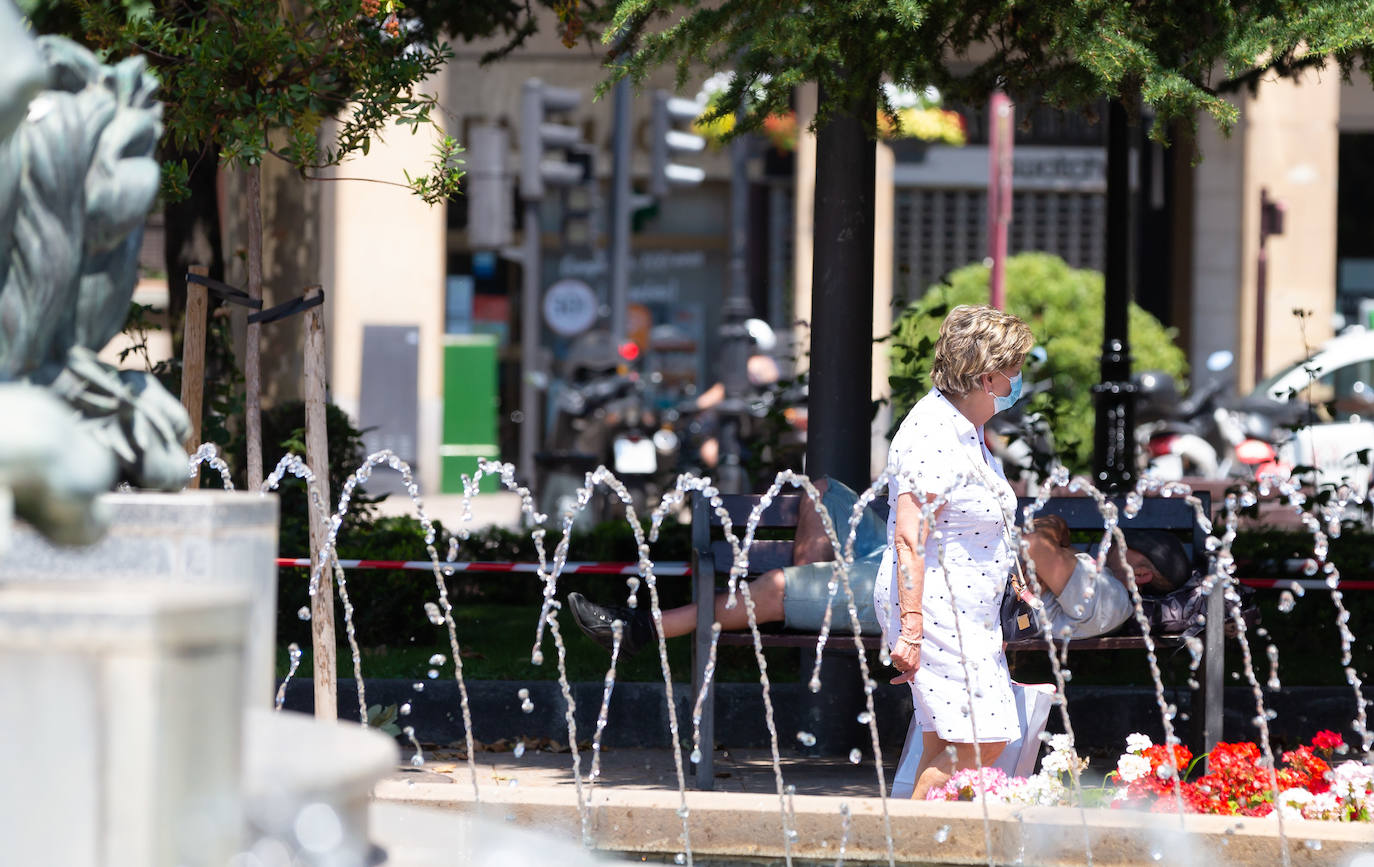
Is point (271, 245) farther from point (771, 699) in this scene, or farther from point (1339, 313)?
point (1339, 313)

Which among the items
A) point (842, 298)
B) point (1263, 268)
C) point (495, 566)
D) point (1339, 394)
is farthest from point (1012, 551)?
point (1263, 268)

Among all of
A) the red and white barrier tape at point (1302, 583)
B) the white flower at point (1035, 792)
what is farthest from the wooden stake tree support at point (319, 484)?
the red and white barrier tape at point (1302, 583)

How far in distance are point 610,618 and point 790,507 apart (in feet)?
2.28

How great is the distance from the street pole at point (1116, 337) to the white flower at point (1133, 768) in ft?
16.2

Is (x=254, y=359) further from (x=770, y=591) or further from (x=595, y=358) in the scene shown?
(x=595, y=358)

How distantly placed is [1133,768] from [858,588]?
1247 mm

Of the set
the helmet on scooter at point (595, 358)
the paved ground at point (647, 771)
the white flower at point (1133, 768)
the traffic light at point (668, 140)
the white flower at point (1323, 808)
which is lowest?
the paved ground at point (647, 771)

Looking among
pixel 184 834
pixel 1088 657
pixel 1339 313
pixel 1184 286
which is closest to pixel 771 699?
pixel 1088 657

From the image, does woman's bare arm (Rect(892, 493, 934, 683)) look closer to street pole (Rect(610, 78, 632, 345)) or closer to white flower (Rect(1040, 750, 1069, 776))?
white flower (Rect(1040, 750, 1069, 776))

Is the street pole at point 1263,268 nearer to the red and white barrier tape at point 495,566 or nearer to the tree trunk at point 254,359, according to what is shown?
the red and white barrier tape at point 495,566

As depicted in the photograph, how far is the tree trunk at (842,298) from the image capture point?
634 cm

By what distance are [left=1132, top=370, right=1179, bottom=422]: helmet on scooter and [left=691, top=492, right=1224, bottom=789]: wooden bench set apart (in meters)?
11.3

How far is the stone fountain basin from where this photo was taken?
4.06 m

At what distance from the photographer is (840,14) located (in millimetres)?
5516
